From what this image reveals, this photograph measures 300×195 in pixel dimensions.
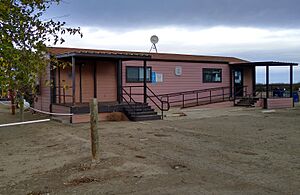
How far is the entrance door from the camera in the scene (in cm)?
2594

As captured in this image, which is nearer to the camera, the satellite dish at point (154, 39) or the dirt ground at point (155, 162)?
the dirt ground at point (155, 162)

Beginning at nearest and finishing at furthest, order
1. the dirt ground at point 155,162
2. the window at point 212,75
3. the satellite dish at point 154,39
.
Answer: the dirt ground at point 155,162, the window at point 212,75, the satellite dish at point 154,39

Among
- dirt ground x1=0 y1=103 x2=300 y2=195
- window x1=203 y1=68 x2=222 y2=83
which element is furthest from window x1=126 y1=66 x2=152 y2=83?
dirt ground x1=0 y1=103 x2=300 y2=195

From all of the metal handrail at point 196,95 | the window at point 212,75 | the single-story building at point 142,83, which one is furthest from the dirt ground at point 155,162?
the window at point 212,75

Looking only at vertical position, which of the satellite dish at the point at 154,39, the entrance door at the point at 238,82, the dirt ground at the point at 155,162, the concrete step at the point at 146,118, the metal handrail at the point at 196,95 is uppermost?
the satellite dish at the point at 154,39

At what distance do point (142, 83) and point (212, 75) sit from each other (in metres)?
5.88

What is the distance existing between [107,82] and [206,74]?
301 inches

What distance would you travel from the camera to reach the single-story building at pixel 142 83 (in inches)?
645

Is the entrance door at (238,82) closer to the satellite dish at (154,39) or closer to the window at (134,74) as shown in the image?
the satellite dish at (154,39)

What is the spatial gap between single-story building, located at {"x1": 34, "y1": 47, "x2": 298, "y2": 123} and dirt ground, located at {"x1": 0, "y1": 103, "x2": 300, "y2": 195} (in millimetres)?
4259

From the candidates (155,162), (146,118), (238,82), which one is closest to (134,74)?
(146,118)

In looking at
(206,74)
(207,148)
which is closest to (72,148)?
(207,148)

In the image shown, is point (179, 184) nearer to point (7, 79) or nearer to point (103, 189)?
point (103, 189)

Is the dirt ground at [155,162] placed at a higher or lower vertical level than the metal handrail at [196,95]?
lower
